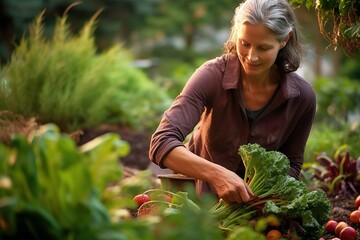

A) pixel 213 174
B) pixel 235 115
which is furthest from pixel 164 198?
pixel 235 115

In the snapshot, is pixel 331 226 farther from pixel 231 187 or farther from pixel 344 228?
pixel 231 187

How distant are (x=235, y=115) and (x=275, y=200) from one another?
87 centimetres

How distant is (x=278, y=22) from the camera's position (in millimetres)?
3896

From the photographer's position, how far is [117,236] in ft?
6.39

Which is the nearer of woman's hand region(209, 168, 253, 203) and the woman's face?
woman's hand region(209, 168, 253, 203)

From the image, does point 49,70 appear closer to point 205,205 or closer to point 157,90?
point 157,90

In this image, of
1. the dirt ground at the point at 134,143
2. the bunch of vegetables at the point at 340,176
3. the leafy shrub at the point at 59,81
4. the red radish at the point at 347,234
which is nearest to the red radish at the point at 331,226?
the red radish at the point at 347,234

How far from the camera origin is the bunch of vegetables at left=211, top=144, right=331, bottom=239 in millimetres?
3410

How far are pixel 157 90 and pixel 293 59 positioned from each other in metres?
5.76

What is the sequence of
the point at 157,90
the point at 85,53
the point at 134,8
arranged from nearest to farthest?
the point at 85,53, the point at 157,90, the point at 134,8

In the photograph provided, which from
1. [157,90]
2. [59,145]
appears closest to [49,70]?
[157,90]

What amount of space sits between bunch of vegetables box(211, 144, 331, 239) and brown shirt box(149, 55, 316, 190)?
0.60 metres

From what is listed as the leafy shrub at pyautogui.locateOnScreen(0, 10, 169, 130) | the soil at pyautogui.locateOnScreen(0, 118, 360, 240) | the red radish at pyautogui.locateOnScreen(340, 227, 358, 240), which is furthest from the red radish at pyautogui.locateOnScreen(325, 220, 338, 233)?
the leafy shrub at pyautogui.locateOnScreen(0, 10, 169, 130)

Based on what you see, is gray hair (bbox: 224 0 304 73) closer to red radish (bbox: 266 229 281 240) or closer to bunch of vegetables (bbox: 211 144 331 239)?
bunch of vegetables (bbox: 211 144 331 239)
